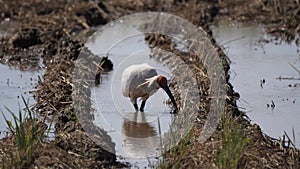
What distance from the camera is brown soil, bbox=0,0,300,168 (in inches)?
258

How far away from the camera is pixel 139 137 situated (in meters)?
8.27

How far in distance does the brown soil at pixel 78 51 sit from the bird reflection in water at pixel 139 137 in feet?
1.21

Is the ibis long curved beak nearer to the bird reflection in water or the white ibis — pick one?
the white ibis

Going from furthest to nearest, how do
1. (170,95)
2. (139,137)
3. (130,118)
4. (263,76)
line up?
(263,76)
(130,118)
(170,95)
(139,137)

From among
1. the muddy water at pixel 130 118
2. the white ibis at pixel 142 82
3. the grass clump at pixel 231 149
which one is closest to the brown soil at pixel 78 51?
the grass clump at pixel 231 149

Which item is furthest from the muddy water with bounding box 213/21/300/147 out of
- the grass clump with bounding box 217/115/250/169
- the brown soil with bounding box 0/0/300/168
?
the grass clump with bounding box 217/115/250/169

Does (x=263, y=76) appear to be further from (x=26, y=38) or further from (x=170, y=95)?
(x=26, y=38)

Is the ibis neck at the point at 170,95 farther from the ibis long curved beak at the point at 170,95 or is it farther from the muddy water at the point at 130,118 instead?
the muddy water at the point at 130,118

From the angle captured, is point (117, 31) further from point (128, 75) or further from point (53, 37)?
point (128, 75)

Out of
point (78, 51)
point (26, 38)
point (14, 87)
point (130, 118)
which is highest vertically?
point (26, 38)

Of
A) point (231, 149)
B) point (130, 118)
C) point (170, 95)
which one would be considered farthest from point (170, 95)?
point (231, 149)

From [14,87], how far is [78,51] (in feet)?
5.03

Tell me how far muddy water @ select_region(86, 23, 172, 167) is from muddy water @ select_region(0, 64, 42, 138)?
0.86 meters

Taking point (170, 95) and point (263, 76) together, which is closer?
point (170, 95)
